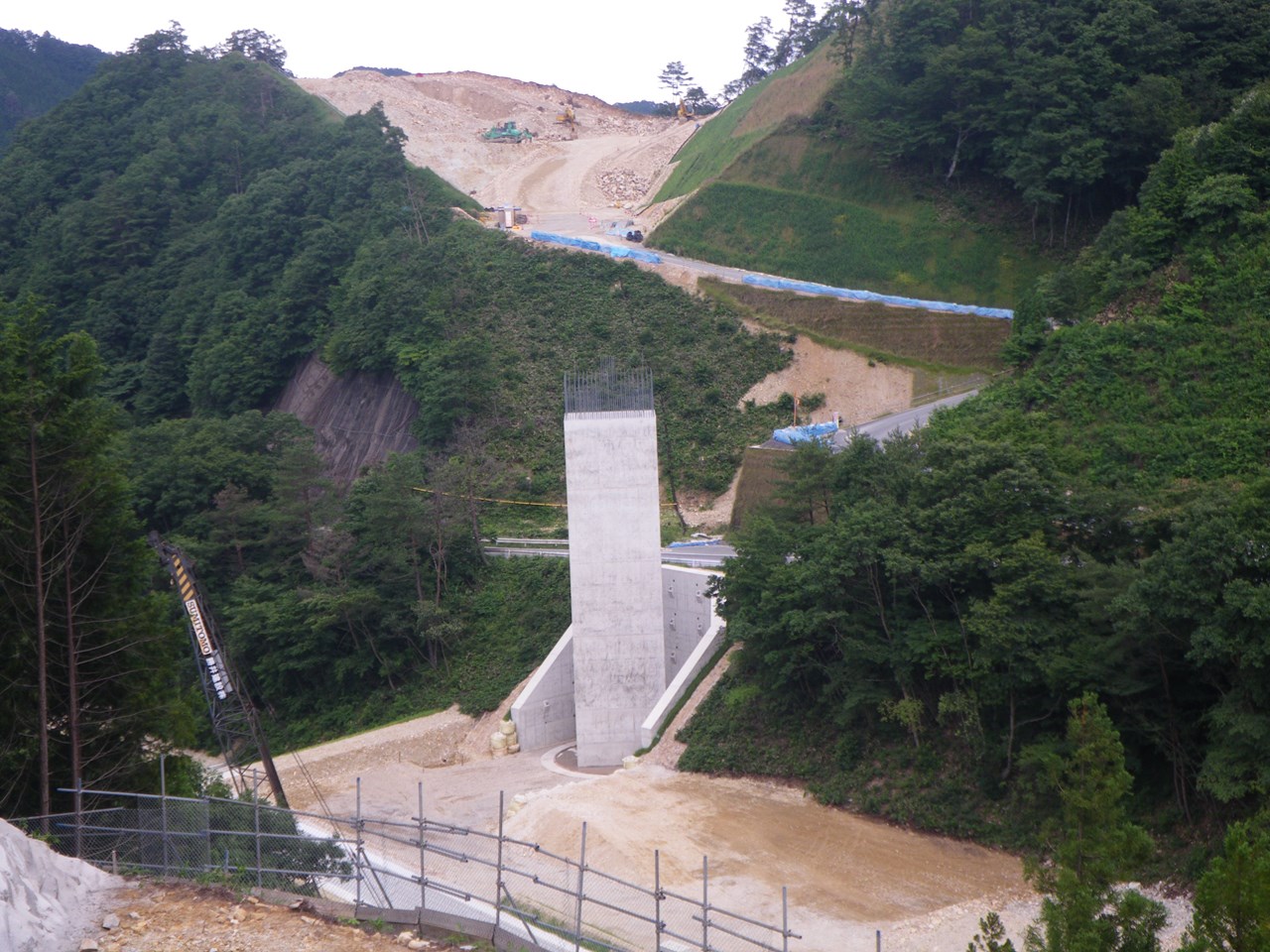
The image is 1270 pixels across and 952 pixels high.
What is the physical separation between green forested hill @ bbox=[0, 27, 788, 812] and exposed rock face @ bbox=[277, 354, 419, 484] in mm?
940

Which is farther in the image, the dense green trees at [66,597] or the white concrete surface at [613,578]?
the white concrete surface at [613,578]

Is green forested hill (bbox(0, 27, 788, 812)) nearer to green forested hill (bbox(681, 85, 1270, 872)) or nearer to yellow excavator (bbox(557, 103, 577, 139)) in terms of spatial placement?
green forested hill (bbox(681, 85, 1270, 872))

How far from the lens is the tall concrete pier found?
26.6m

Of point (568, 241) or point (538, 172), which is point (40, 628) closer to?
point (568, 241)

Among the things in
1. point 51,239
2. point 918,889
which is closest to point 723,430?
point 918,889

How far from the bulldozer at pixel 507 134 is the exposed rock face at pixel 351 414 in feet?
82.5

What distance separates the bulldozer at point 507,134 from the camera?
67.6m

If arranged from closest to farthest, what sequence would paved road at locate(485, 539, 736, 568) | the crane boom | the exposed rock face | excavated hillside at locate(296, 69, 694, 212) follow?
the crane boom
paved road at locate(485, 539, 736, 568)
the exposed rock face
excavated hillside at locate(296, 69, 694, 212)

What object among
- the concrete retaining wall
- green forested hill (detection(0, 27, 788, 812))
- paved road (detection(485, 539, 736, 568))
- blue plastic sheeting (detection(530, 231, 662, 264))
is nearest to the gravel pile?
green forested hill (detection(0, 27, 788, 812))

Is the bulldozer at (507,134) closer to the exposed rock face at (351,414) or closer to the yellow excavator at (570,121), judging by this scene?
the yellow excavator at (570,121)

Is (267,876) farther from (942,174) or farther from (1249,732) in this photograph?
(942,174)

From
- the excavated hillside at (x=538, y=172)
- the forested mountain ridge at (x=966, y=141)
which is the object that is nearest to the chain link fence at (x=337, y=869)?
the excavated hillside at (x=538, y=172)

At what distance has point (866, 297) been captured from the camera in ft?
129

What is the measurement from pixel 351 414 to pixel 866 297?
17.8m
